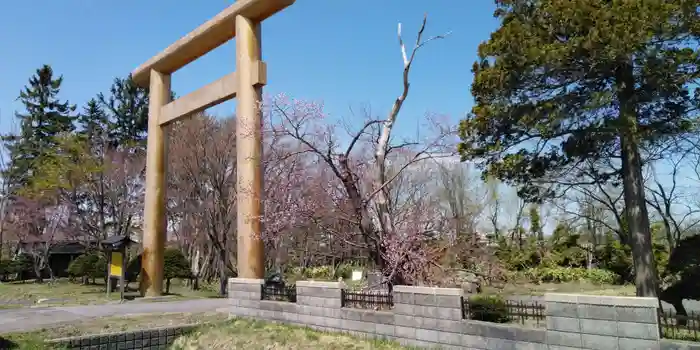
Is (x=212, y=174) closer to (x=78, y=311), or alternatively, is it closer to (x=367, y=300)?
(x=78, y=311)

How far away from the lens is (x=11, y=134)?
31.0m

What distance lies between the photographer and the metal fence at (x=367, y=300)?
24.3ft

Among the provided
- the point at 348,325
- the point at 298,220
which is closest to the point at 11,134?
the point at 298,220

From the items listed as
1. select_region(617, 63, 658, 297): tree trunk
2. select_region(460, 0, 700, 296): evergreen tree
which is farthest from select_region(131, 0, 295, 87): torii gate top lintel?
select_region(617, 63, 658, 297): tree trunk

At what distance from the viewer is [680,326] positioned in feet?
15.3

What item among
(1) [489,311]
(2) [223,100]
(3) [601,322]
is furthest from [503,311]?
(2) [223,100]

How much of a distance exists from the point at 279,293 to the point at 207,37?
26.1 ft

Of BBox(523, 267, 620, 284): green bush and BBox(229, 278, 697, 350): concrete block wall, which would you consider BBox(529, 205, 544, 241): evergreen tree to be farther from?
BBox(229, 278, 697, 350): concrete block wall

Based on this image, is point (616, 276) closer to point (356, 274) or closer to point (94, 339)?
point (356, 274)

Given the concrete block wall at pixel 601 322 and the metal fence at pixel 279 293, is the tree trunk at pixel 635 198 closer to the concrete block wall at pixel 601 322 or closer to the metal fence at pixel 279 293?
the concrete block wall at pixel 601 322

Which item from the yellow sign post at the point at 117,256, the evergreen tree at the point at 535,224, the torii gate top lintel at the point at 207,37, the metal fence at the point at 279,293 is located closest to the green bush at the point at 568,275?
the evergreen tree at the point at 535,224

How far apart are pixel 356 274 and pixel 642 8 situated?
15920mm

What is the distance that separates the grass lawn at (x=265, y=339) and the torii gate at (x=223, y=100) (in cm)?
186

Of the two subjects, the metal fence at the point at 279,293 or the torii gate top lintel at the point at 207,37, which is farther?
the torii gate top lintel at the point at 207,37
